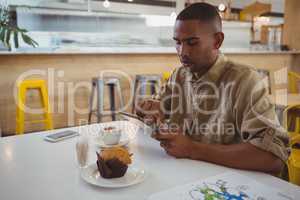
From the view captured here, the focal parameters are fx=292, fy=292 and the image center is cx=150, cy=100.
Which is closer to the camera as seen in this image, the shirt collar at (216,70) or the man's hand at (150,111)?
the shirt collar at (216,70)

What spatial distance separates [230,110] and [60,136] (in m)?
0.81

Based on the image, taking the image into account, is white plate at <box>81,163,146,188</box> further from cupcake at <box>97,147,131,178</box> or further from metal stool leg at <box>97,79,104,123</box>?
metal stool leg at <box>97,79,104,123</box>

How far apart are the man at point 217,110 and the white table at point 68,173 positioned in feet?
0.19

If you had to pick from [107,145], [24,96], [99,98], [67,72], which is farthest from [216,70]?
[67,72]

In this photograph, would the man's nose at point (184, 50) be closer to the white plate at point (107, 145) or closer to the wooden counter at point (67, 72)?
the white plate at point (107, 145)

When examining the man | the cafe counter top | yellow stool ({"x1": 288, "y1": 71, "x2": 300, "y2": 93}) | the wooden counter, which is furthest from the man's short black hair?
the wooden counter

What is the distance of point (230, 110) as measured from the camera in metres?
1.25

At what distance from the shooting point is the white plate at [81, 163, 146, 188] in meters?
0.91

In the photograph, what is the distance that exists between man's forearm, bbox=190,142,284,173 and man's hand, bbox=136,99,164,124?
48cm

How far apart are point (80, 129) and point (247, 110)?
0.87 meters

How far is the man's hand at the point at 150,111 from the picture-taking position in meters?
1.56

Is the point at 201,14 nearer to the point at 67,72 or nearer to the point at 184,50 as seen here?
the point at 184,50

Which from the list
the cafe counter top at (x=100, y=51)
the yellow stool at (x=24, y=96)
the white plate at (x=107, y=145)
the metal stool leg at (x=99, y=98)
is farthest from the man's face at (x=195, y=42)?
the cafe counter top at (x=100, y=51)

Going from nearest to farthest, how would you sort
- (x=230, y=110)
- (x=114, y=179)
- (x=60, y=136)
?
(x=114, y=179)
(x=230, y=110)
(x=60, y=136)
